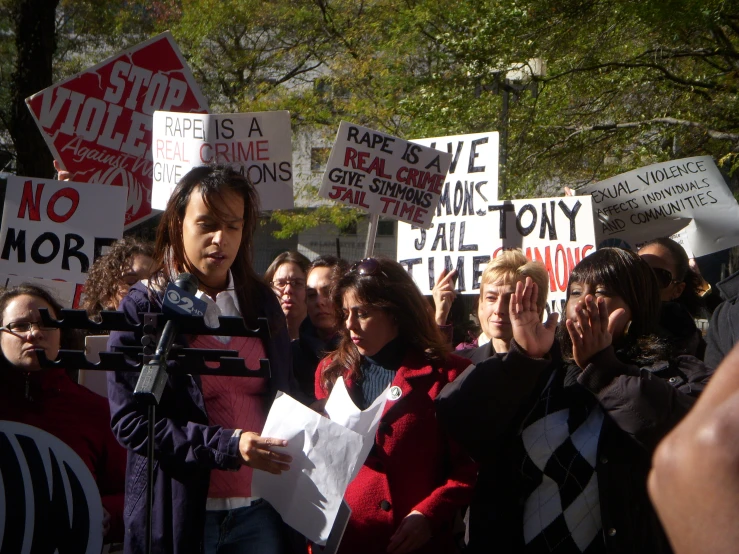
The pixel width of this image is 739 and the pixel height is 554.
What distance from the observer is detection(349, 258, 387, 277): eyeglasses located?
338 centimetres

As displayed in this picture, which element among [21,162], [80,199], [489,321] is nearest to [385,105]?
[21,162]

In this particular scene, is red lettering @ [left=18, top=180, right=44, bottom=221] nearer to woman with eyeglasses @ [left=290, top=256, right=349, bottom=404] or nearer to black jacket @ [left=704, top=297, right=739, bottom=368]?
woman with eyeglasses @ [left=290, top=256, right=349, bottom=404]

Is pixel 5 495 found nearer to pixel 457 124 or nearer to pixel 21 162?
pixel 21 162

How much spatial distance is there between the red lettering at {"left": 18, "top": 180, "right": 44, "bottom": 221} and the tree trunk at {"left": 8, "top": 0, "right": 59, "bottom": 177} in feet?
12.3

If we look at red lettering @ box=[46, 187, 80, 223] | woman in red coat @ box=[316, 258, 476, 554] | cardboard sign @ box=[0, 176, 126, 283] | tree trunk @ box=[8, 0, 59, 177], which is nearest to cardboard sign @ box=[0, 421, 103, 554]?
woman in red coat @ box=[316, 258, 476, 554]

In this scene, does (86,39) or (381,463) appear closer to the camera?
(381,463)

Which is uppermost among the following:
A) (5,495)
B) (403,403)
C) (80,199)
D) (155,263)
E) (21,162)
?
(21,162)

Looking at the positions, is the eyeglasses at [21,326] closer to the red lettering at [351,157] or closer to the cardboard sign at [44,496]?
the cardboard sign at [44,496]

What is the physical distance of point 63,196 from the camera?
5402mm

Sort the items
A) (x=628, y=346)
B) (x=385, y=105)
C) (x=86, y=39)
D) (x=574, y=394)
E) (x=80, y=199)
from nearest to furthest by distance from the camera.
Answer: (x=574, y=394) → (x=628, y=346) → (x=80, y=199) → (x=385, y=105) → (x=86, y=39)

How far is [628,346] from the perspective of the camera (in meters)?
3.01

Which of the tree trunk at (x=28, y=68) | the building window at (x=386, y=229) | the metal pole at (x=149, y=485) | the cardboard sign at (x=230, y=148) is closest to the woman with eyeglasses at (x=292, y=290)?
the cardboard sign at (x=230, y=148)

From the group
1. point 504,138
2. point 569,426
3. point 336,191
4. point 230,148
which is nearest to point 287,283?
point 336,191

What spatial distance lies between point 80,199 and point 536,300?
3515 millimetres
